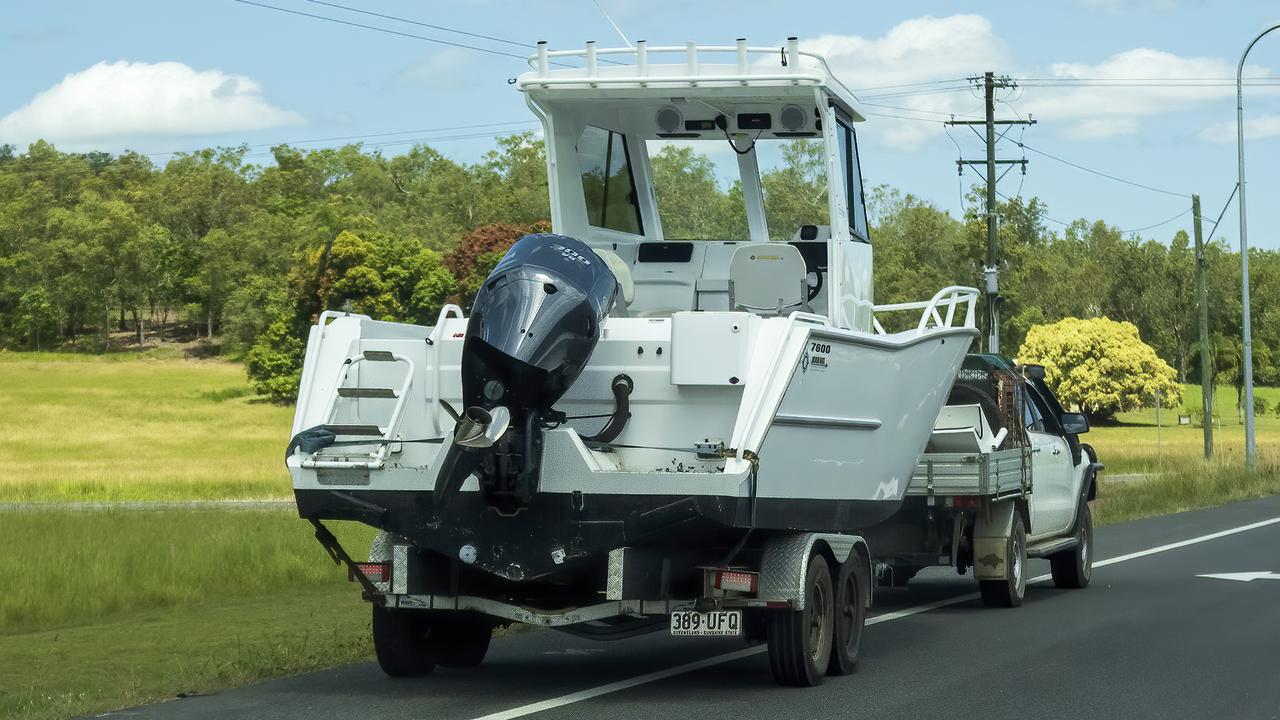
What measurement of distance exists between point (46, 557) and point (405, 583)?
11.2 meters

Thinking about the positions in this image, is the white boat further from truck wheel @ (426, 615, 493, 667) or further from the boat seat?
truck wheel @ (426, 615, 493, 667)

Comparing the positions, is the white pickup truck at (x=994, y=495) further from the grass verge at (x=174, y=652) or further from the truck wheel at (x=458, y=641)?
the grass verge at (x=174, y=652)

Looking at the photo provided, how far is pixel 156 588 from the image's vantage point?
701 inches

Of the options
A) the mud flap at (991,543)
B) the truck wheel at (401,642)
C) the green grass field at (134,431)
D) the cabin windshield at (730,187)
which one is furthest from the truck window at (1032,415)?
the green grass field at (134,431)

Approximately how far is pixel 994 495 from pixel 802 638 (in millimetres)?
4721

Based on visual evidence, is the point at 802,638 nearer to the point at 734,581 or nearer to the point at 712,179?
the point at 734,581

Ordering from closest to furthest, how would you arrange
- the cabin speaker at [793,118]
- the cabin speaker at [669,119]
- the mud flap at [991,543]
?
the cabin speaker at [793,118], the cabin speaker at [669,119], the mud flap at [991,543]

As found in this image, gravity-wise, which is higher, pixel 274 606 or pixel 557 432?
pixel 557 432

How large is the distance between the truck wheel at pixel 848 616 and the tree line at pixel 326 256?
187 ft

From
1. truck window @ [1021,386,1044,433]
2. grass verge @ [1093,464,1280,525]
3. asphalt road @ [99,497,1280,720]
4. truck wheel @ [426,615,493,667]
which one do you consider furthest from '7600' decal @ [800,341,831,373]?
grass verge @ [1093,464,1280,525]

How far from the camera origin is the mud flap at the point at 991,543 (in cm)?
1520

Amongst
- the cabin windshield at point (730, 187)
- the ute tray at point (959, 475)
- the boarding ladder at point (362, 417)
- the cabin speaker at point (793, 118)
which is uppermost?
the cabin speaker at point (793, 118)

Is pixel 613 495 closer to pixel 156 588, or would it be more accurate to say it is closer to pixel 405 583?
pixel 405 583

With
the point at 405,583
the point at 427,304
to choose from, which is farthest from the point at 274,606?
the point at 427,304
